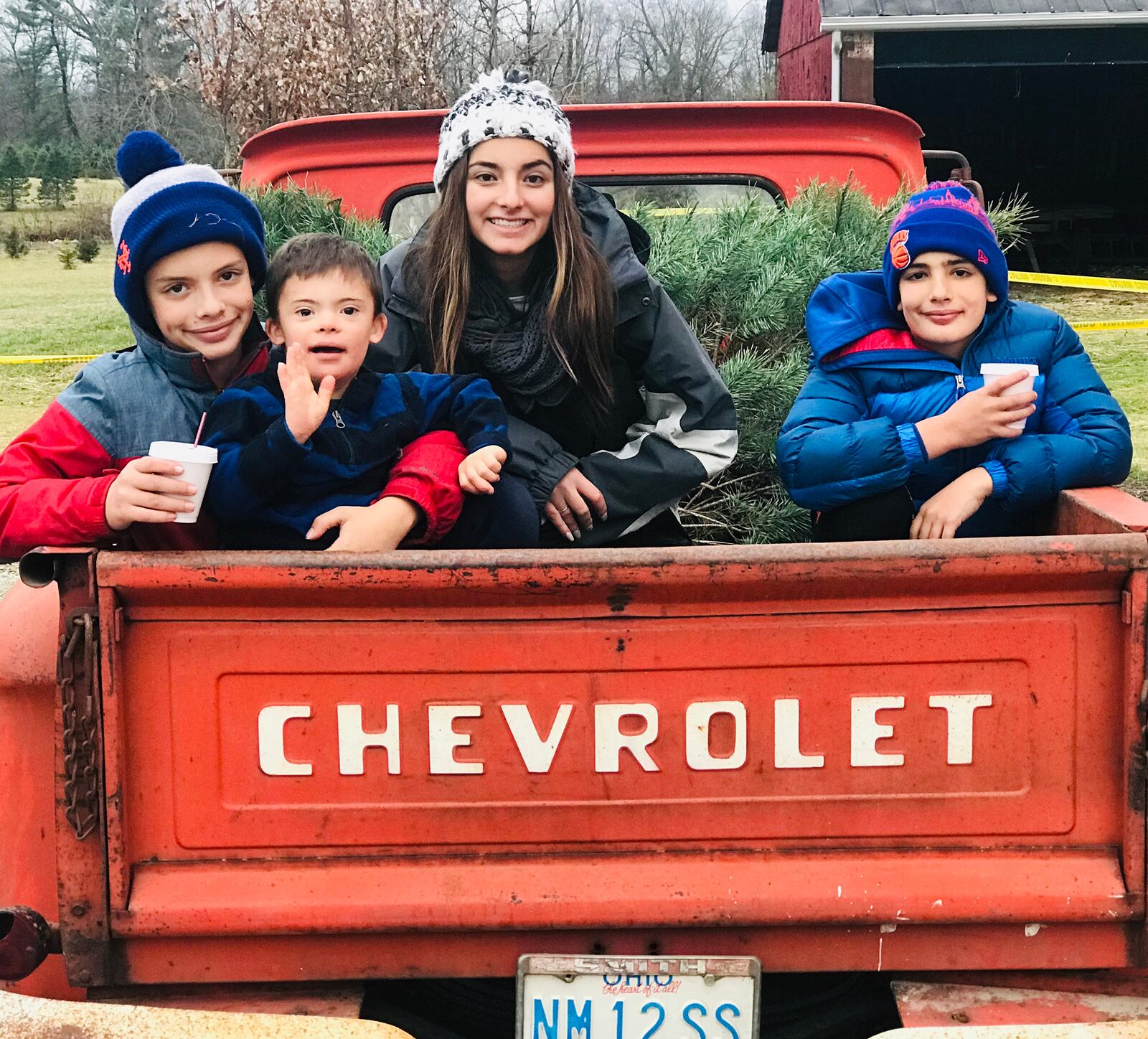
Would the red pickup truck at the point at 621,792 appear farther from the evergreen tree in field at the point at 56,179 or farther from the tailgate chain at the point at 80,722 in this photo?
the evergreen tree in field at the point at 56,179

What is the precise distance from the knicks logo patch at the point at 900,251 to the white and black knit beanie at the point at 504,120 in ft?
2.29

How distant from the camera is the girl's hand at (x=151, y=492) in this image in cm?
186

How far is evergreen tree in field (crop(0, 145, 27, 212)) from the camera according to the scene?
31.5 meters

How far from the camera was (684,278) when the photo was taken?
3.54 metres

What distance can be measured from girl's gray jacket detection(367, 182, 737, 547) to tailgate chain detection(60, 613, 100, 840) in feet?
3.58

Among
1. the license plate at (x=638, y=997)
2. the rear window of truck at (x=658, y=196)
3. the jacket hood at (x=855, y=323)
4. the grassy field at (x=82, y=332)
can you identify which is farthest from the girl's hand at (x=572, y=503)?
the grassy field at (x=82, y=332)

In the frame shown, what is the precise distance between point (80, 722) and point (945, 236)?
70.5 inches

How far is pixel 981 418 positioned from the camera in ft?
7.45

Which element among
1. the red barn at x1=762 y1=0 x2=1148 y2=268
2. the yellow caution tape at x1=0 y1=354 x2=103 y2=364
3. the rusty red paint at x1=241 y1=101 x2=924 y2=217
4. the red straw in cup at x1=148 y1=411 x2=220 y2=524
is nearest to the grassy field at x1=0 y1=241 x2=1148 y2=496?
the yellow caution tape at x1=0 y1=354 x2=103 y2=364

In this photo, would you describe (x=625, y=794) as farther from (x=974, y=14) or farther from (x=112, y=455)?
(x=974, y=14)

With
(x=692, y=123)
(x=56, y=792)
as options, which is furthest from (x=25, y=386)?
(x=56, y=792)

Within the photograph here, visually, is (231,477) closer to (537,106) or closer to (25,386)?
(537,106)

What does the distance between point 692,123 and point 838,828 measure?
2.72m

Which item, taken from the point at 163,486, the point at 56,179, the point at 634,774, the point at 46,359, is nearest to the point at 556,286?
the point at 163,486
